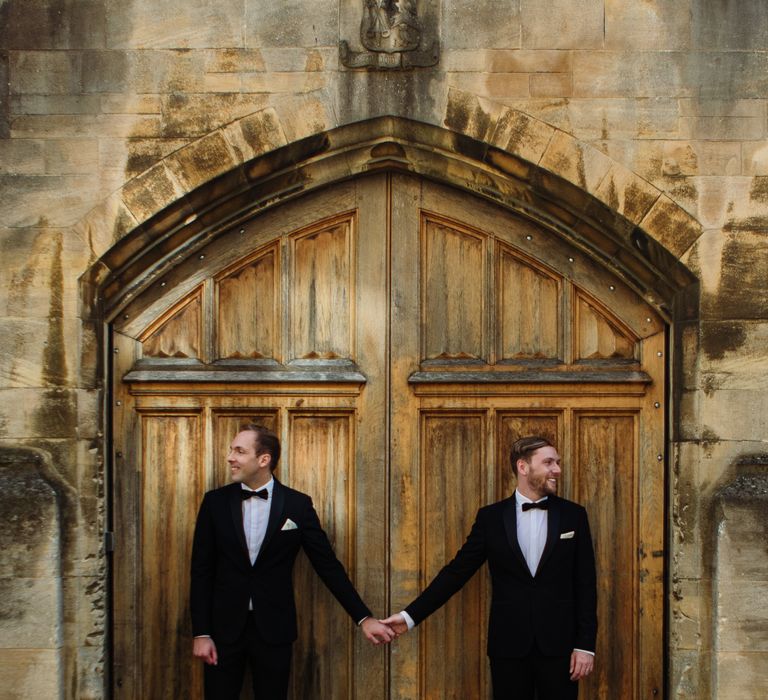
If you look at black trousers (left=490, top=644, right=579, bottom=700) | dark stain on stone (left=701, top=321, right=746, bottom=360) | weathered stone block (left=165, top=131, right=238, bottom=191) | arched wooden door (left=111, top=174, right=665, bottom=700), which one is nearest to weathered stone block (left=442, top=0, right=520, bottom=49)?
arched wooden door (left=111, top=174, right=665, bottom=700)

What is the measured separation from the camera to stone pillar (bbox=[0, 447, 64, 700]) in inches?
202

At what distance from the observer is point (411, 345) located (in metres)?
5.66

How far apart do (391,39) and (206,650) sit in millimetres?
2993

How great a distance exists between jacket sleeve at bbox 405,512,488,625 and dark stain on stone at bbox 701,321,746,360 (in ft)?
4.48

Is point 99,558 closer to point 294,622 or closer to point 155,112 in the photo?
point 294,622

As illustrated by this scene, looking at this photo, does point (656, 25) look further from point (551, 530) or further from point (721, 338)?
point (551, 530)

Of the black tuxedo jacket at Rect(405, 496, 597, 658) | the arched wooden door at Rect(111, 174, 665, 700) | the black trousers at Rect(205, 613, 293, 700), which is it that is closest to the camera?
the black tuxedo jacket at Rect(405, 496, 597, 658)

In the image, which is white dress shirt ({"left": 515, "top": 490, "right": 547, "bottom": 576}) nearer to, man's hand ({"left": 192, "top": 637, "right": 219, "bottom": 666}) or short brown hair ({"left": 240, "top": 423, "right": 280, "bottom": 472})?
short brown hair ({"left": 240, "top": 423, "right": 280, "bottom": 472})

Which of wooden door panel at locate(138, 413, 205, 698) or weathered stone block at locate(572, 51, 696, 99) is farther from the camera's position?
wooden door panel at locate(138, 413, 205, 698)

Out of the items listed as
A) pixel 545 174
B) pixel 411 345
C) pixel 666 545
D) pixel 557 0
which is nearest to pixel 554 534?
pixel 666 545

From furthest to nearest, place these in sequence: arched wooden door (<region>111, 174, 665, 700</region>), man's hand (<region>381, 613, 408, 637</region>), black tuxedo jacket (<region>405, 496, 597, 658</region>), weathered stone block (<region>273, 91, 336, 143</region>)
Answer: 1. arched wooden door (<region>111, 174, 665, 700</region>)
2. weathered stone block (<region>273, 91, 336, 143</region>)
3. man's hand (<region>381, 613, 408, 637</region>)
4. black tuxedo jacket (<region>405, 496, 597, 658</region>)

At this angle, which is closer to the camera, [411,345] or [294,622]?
[294,622]

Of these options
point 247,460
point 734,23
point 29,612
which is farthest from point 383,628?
point 734,23

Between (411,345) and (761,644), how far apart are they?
218 centimetres
